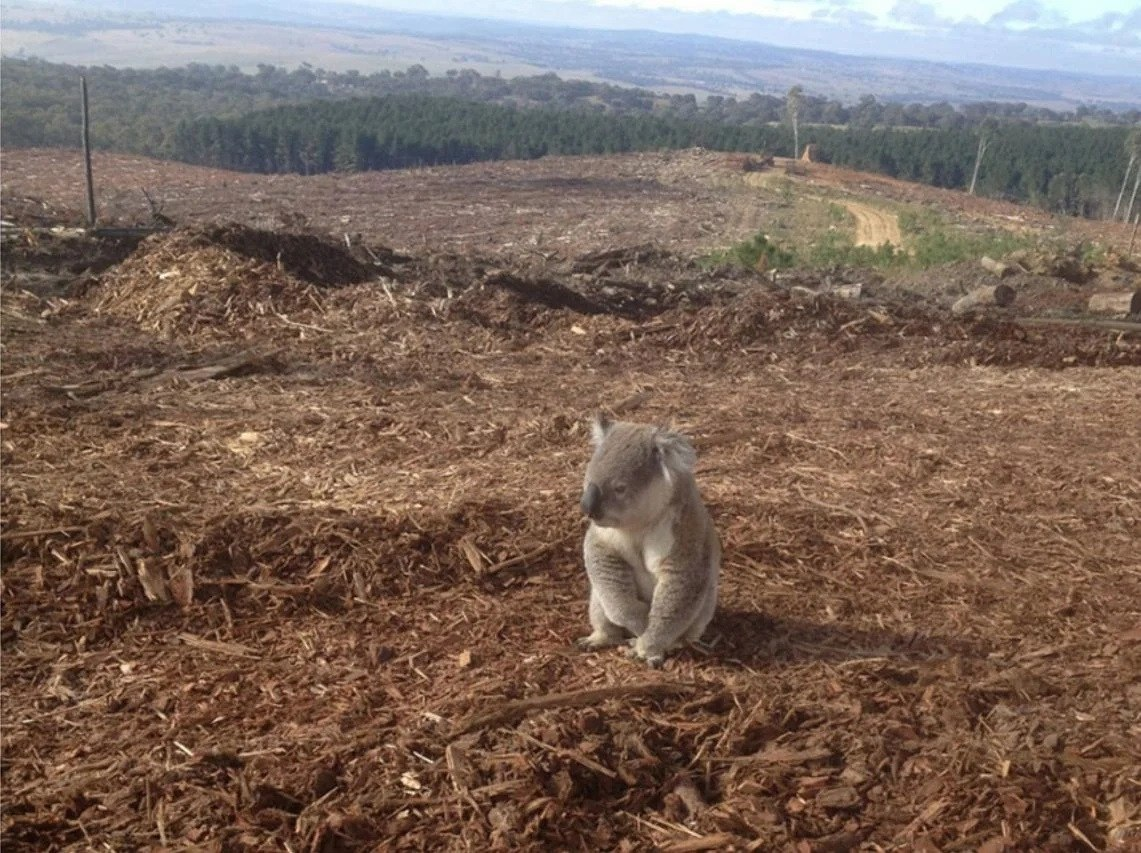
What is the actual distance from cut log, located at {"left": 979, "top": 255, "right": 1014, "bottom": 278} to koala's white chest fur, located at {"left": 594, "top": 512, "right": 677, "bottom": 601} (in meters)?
16.8

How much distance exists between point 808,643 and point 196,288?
8.86m

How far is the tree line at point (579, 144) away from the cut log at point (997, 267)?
36549mm

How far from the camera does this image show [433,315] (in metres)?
11.9

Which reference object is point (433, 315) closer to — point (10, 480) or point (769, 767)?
point (10, 480)

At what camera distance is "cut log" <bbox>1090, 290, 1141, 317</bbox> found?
15508 millimetres

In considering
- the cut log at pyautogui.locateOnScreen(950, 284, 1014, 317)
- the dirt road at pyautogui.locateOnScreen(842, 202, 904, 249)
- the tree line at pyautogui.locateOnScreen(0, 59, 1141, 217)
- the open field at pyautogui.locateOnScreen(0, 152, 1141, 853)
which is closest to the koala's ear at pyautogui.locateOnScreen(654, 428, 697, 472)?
the open field at pyautogui.locateOnScreen(0, 152, 1141, 853)

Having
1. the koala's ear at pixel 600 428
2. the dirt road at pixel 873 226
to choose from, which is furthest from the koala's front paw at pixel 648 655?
the dirt road at pixel 873 226

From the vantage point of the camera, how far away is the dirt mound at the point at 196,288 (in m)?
11.5

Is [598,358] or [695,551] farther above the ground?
[695,551]

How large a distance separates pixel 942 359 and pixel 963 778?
330 inches

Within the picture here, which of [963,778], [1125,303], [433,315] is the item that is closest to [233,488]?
[963,778]

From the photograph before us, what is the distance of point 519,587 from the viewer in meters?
5.72

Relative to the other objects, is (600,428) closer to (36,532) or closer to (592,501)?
(592,501)

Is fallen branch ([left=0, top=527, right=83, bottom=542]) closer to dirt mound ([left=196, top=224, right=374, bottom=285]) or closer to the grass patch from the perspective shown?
dirt mound ([left=196, top=224, right=374, bottom=285])
